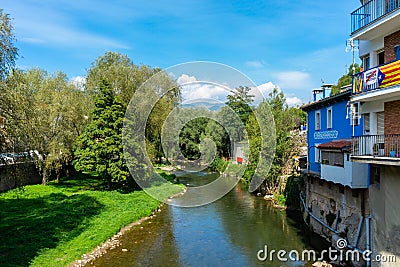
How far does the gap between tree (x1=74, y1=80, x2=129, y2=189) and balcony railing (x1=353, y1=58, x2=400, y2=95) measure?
21.8 metres

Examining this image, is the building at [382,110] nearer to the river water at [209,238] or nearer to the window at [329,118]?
the river water at [209,238]

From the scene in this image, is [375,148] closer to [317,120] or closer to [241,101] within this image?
[317,120]

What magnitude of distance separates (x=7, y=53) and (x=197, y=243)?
542 inches

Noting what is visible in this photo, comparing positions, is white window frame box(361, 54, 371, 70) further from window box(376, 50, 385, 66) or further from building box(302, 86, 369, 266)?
building box(302, 86, 369, 266)

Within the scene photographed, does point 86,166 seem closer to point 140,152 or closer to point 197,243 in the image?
point 140,152

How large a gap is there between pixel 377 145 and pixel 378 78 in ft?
8.17

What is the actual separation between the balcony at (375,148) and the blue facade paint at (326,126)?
383 cm

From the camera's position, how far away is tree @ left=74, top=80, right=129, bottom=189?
2955cm

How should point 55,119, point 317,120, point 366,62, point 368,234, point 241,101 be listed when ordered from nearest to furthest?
1. point 368,234
2. point 366,62
3. point 317,120
4. point 55,119
5. point 241,101

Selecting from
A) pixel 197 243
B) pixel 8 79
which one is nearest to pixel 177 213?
pixel 197 243

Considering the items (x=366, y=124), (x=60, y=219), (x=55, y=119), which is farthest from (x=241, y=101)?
(x=366, y=124)

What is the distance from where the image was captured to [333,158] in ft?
57.5

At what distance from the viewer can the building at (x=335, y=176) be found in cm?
1523

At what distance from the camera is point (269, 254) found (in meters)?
17.3
